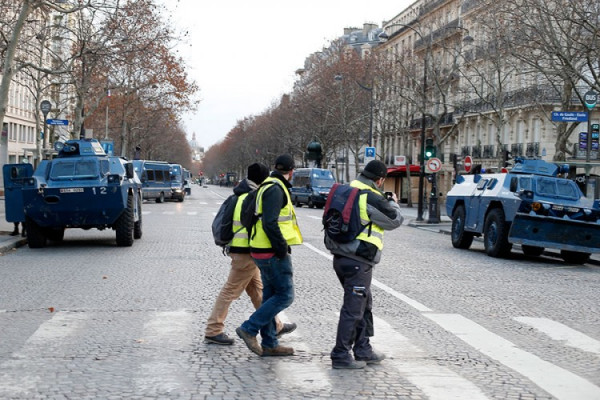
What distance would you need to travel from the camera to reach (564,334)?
888cm

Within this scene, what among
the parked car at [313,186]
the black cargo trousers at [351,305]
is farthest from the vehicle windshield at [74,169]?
the parked car at [313,186]

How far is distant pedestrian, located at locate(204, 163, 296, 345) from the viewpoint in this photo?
7527 mm

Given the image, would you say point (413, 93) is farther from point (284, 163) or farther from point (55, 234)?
point (284, 163)

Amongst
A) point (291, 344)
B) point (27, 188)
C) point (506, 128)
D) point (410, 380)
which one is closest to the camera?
point (410, 380)

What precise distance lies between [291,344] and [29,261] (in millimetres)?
9100

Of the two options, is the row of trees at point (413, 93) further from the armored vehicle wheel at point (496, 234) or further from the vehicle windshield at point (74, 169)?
the vehicle windshield at point (74, 169)

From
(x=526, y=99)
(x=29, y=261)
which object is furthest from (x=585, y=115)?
(x=526, y=99)

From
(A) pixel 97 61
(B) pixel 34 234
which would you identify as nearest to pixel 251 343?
(B) pixel 34 234

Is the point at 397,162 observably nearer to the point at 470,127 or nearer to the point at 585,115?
the point at 585,115

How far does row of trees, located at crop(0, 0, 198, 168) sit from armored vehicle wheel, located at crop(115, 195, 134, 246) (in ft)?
17.1

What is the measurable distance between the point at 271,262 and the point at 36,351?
209 centimetres

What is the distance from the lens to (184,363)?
6.86 meters

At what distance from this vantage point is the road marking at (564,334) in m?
8.25

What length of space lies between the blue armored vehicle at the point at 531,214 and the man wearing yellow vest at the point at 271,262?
11637mm
